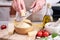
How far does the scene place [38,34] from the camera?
1105 millimetres

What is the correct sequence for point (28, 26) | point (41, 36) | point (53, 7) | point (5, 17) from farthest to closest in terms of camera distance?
point (5, 17), point (53, 7), point (28, 26), point (41, 36)

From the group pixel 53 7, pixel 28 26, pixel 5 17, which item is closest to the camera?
pixel 28 26

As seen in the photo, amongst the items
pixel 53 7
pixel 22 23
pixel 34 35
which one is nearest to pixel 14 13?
pixel 22 23

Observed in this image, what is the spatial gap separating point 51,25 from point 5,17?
2.83ft

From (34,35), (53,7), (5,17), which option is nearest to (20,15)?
(34,35)

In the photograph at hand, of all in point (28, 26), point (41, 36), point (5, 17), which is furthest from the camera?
point (5, 17)

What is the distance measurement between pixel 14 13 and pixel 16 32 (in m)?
0.17

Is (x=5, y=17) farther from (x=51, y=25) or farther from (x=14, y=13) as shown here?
(x=51, y=25)

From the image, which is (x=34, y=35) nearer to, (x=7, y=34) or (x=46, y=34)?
(x=46, y=34)

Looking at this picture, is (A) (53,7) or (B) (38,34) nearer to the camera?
(B) (38,34)

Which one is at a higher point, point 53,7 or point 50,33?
point 53,7

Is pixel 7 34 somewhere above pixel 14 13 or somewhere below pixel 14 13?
below

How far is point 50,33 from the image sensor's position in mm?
Result: 1136

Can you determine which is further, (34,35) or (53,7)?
(53,7)
